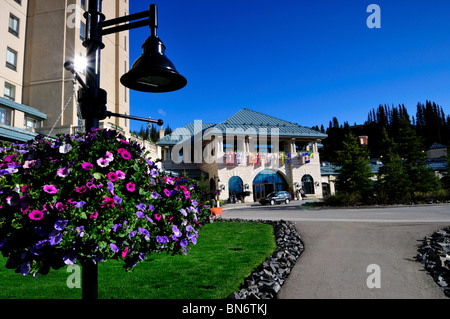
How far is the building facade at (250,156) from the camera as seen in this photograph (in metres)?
34.5

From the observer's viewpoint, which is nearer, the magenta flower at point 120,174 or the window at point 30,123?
the magenta flower at point 120,174

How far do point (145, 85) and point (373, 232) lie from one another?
7891mm

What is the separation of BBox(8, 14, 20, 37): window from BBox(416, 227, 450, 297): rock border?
91.4ft

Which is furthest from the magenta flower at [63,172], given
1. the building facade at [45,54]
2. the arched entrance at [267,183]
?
the arched entrance at [267,183]

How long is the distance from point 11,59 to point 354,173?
93.0 feet

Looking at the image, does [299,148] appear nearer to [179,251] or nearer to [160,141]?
[160,141]

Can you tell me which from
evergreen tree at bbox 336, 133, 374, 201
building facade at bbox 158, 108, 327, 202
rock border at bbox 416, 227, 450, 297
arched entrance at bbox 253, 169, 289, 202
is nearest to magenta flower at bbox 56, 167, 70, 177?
rock border at bbox 416, 227, 450, 297

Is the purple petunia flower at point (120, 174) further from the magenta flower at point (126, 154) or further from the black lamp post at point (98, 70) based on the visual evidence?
the black lamp post at point (98, 70)

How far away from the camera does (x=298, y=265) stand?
527 cm

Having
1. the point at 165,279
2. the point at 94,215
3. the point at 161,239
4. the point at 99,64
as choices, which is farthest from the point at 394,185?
the point at 94,215

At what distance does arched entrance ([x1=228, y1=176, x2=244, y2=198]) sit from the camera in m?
34.6

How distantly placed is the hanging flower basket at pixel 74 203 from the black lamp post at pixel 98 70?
454 mm

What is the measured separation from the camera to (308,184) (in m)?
38.1

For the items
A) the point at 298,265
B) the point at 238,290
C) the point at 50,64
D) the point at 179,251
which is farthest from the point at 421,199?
the point at 50,64
